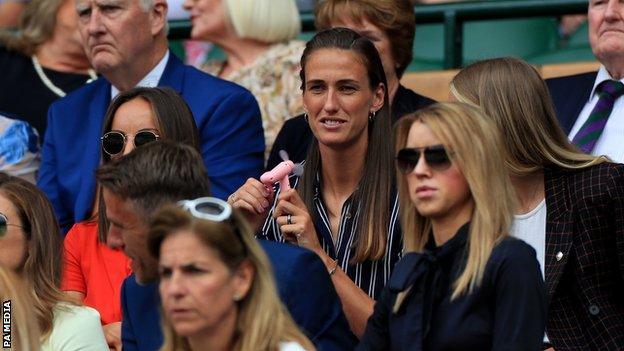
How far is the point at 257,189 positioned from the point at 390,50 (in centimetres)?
144

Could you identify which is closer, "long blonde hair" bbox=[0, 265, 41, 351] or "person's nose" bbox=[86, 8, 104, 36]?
"long blonde hair" bbox=[0, 265, 41, 351]

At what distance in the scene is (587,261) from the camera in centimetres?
536

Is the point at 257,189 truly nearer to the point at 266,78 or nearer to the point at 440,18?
the point at 266,78

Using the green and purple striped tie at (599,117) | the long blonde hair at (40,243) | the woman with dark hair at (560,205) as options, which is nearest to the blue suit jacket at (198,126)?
the long blonde hair at (40,243)

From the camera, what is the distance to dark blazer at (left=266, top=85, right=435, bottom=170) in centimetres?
659

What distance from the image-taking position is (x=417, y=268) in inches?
183

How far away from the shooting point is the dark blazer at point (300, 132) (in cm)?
659

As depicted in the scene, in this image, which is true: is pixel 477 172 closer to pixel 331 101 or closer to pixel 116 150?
pixel 331 101

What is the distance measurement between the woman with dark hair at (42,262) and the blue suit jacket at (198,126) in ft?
3.61

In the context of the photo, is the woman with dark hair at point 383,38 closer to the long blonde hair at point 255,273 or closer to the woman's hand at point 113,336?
Result: the woman's hand at point 113,336

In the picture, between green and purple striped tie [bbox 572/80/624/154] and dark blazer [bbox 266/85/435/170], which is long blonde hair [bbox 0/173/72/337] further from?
green and purple striped tie [bbox 572/80/624/154]

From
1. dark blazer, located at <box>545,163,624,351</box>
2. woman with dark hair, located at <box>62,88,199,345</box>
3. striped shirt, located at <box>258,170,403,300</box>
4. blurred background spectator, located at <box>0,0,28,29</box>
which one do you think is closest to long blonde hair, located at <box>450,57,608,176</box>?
dark blazer, located at <box>545,163,624,351</box>

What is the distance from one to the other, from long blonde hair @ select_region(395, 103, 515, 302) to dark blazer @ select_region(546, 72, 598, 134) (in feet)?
5.44

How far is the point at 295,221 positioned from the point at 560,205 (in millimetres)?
953
